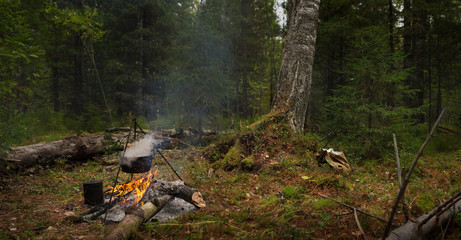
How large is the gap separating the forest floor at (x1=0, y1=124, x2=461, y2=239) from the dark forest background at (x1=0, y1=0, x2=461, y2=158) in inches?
Answer: 54.9

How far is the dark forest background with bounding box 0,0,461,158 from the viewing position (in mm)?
6734

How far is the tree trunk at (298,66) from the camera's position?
662cm

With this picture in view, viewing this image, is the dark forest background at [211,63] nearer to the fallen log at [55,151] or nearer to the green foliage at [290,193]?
the fallen log at [55,151]

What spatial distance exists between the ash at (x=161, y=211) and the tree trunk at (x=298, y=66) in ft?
12.5

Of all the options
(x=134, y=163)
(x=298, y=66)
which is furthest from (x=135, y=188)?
(x=298, y=66)

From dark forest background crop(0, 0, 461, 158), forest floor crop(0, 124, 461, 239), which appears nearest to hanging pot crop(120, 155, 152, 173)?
forest floor crop(0, 124, 461, 239)

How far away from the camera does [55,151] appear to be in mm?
6754

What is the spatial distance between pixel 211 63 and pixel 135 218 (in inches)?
446

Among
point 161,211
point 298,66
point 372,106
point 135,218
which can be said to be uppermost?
point 298,66

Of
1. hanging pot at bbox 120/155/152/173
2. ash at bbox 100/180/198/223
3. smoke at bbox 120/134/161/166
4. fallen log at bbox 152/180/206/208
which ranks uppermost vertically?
smoke at bbox 120/134/161/166

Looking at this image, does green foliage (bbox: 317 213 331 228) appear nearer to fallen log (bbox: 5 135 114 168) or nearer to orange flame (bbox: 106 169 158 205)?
orange flame (bbox: 106 169 158 205)

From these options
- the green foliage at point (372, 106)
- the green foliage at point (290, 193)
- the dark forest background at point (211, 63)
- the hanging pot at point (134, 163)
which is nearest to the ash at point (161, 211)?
the hanging pot at point (134, 163)

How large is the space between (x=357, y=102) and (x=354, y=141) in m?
1.18

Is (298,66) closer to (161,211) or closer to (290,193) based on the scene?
(290,193)
